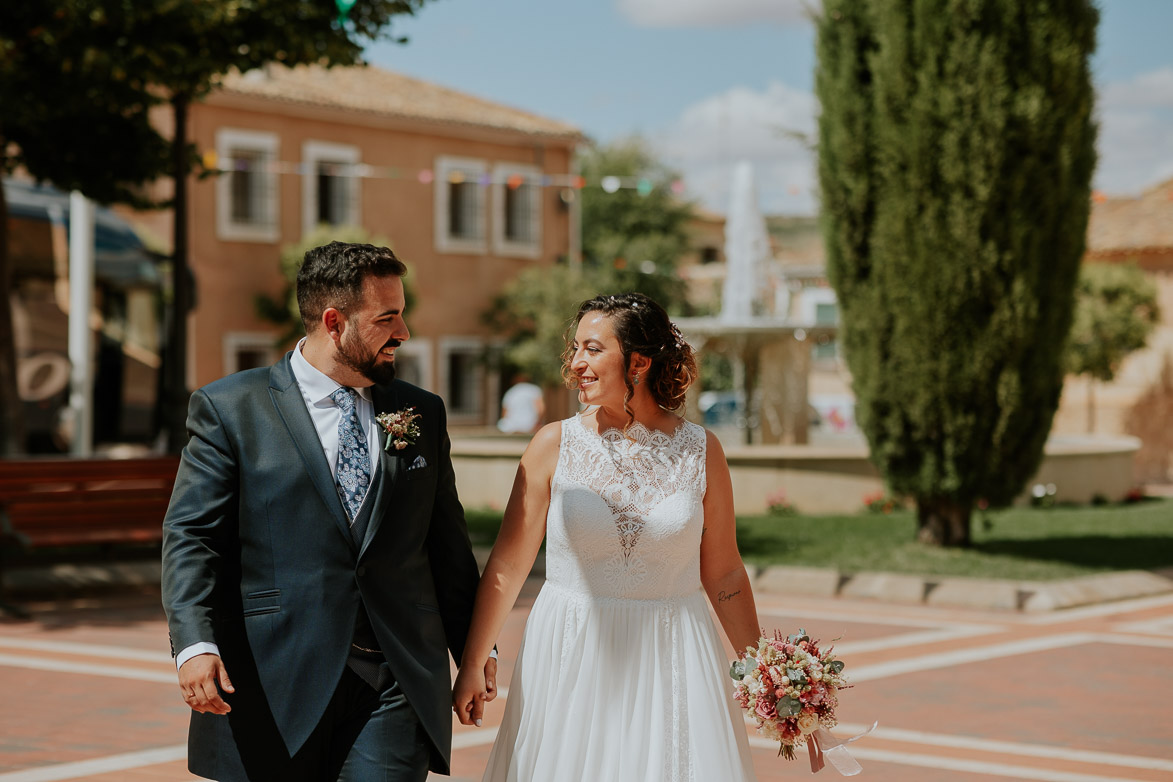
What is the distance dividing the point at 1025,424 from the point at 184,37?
25.8 feet

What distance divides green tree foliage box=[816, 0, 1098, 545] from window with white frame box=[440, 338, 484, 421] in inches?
819

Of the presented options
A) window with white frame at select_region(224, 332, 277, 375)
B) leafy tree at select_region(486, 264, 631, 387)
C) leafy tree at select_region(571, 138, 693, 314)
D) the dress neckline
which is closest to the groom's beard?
the dress neckline

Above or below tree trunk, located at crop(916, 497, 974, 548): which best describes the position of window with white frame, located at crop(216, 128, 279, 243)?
above

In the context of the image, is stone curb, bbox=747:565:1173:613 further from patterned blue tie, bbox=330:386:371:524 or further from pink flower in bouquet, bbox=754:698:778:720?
patterned blue tie, bbox=330:386:371:524

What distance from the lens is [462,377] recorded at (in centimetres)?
3350

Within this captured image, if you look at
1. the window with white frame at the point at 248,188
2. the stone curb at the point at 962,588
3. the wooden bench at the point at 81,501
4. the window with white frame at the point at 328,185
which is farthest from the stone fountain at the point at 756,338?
the window with white frame at the point at 248,188

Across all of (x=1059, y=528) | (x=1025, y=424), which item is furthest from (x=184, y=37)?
(x=1059, y=528)

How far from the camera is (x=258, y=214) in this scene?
30391mm

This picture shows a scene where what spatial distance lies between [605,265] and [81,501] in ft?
104

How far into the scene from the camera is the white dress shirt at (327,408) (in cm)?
360

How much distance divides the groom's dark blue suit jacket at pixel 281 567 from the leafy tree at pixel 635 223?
119 ft

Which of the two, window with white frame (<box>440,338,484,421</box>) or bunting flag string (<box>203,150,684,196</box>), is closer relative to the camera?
bunting flag string (<box>203,150,684,196</box>)

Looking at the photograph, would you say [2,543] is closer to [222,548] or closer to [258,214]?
[222,548]

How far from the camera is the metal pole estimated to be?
62.9 feet
